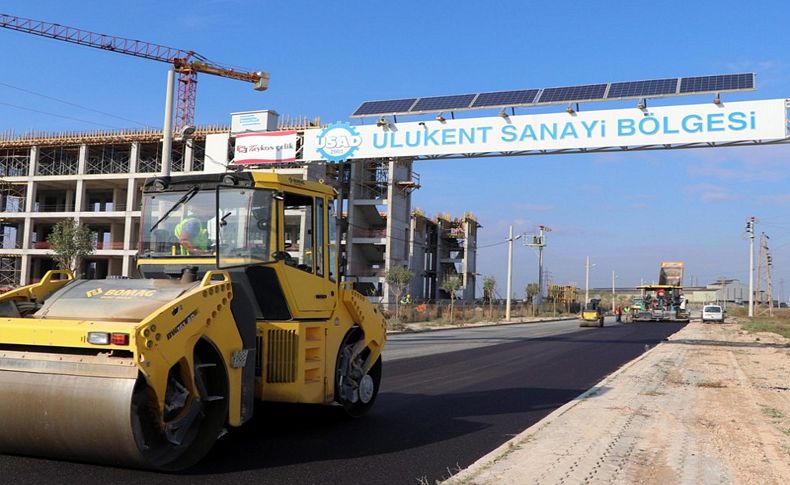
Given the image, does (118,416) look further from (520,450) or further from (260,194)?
(520,450)

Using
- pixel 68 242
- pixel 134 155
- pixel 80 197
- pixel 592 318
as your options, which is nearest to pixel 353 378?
pixel 68 242

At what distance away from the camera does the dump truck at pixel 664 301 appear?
181ft

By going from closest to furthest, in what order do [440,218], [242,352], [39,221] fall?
[242,352] < [39,221] < [440,218]

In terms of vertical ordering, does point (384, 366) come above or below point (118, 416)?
below

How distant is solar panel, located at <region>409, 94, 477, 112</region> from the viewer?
2144 centimetres

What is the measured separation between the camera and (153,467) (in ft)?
17.9

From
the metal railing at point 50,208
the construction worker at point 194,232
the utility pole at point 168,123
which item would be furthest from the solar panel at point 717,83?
the metal railing at point 50,208

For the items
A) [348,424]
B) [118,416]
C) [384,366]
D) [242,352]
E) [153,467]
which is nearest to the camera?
[118,416]

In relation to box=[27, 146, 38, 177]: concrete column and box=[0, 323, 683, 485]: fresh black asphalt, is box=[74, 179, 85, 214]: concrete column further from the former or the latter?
box=[0, 323, 683, 485]: fresh black asphalt

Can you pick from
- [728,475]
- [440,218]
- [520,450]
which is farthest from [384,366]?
[440,218]

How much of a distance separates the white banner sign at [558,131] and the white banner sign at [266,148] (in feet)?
1.87

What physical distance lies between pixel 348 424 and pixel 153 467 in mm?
3269

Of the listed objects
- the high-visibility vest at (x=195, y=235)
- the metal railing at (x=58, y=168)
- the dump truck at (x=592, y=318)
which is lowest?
the dump truck at (x=592, y=318)

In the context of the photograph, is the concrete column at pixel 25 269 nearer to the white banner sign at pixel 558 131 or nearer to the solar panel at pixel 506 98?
the white banner sign at pixel 558 131
